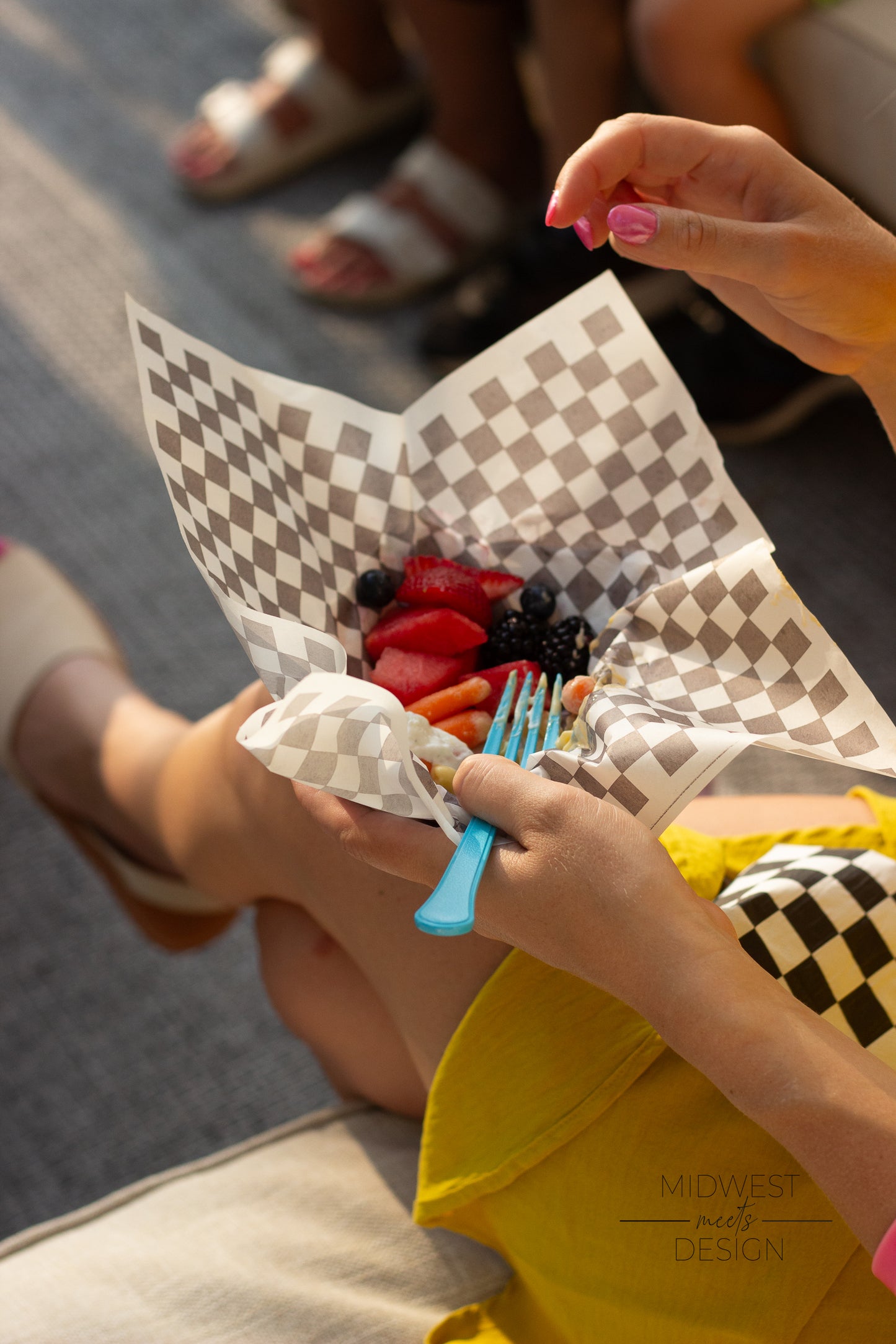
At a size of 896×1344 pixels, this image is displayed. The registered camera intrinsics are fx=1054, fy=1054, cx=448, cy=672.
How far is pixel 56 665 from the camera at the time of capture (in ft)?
4.25

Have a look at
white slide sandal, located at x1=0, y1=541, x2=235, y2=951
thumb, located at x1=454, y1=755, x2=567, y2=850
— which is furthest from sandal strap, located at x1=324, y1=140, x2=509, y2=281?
thumb, located at x1=454, y1=755, x2=567, y2=850

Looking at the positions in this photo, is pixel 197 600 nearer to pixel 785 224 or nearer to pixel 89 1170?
pixel 89 1170

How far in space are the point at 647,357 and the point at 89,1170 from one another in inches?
41.5

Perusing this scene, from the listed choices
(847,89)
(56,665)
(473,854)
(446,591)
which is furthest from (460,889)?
(847,89)

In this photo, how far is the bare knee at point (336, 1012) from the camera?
87cm

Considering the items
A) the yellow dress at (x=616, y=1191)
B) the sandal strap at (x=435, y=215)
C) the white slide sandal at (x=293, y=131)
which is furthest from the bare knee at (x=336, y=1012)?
the white slide sandal at (x=293, y=131)

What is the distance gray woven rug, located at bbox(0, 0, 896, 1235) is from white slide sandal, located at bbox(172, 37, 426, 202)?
0.04m

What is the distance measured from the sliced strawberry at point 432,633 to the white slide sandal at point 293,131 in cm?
149

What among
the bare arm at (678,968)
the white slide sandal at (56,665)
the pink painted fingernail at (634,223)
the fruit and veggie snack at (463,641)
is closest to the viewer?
the bare arm at (678,968)

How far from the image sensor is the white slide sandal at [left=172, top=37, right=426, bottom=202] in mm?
1967

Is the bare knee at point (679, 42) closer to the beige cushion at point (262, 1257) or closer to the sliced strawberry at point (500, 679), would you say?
the sliced strawberry at point (500, 679)

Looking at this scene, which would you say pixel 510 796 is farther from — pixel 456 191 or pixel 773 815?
pixel 456 191

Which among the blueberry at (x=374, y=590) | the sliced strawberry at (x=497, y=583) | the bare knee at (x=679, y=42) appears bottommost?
the sliced strawberry at (x=497, y=583)

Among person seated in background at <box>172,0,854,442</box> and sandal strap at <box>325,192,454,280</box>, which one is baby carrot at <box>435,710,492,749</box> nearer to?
person seated in background at <box>172,0,854,442</box>
